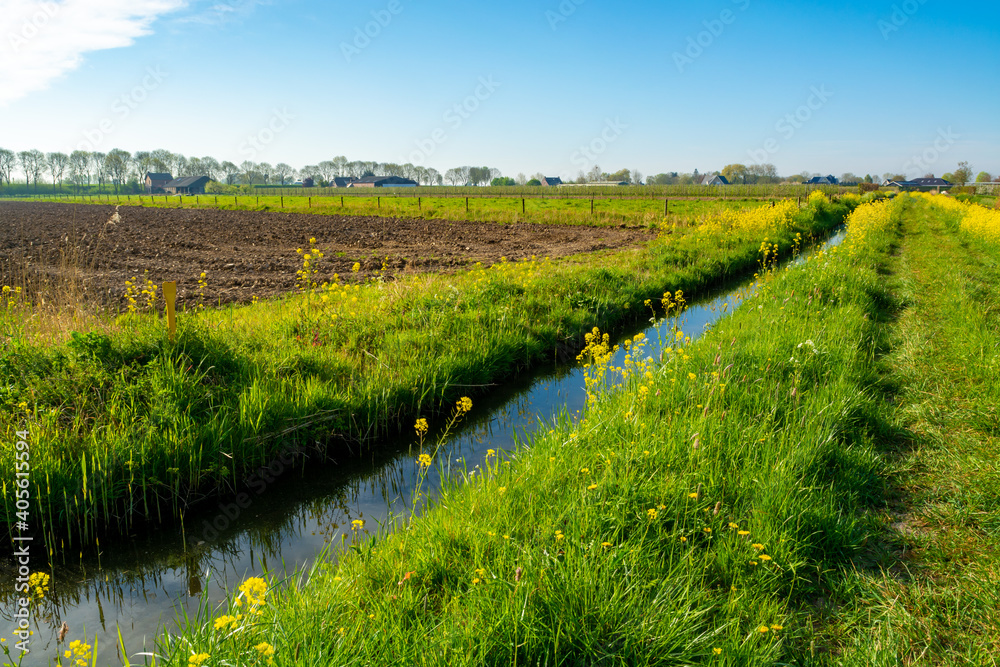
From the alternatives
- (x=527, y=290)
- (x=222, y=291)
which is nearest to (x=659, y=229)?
(x=527, y=290)

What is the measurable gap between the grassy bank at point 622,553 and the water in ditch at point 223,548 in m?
0.35

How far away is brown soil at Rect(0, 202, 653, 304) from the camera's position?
11869 millimetres

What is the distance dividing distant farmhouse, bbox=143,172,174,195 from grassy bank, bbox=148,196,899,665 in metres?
127

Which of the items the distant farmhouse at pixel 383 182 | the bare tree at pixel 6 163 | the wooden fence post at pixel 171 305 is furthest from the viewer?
the distant farmhouse at pixel 383 182

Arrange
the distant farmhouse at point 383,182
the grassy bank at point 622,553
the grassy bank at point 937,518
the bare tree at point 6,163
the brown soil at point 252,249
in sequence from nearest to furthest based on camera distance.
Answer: the grassy bank at point 622,553 < the grassy bank at point 937,518 < the brown soil at point 252,249 < the bare tree at point 6,163 < the distant farmhouse at point 383,182

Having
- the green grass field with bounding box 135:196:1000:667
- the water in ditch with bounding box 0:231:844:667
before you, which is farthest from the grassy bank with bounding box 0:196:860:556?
the green grass field with bounding box 135:196:1000:667

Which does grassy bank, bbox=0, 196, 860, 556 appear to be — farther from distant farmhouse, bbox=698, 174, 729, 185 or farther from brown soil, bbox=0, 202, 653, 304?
distant farmhouse, bbox=698, 174, 729, 185

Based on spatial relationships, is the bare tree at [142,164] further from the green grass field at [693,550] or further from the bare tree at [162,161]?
the green grass field at [693,550]

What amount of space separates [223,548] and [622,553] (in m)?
2.83

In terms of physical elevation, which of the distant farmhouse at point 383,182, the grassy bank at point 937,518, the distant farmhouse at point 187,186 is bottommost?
the grassy bank at point 937,518

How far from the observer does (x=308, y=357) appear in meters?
5.86

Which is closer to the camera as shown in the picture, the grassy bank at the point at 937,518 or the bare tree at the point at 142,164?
the grassy bank at the point at 937,518

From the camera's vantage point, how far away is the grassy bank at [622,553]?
2305mm

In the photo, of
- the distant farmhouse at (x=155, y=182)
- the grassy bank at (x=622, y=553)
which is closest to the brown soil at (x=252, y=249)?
the grassy bank at (x=622, y=553)
